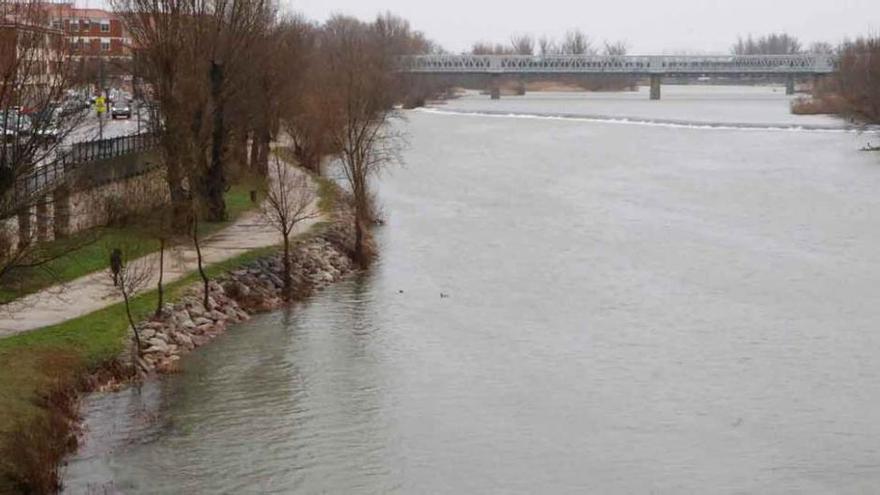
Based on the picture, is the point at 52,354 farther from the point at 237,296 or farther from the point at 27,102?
the point at 237,296

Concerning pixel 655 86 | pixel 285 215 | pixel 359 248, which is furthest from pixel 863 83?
pixel 655 86

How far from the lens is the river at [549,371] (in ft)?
53.9

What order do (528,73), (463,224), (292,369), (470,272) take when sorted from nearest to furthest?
(292,369)
(470,272)
(463,224)
(528,73)

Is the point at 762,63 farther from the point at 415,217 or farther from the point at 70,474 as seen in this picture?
the point at 70,474

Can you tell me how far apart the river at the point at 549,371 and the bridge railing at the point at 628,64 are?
86.4 meters

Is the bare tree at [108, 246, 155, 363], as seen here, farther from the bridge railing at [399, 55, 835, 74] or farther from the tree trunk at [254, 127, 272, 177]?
the bridge railing at [399, 55, 835, 74]

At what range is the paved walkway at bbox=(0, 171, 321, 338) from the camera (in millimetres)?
20656

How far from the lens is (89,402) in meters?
18.4

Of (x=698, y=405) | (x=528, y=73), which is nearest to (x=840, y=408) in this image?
(x=698, y=405)

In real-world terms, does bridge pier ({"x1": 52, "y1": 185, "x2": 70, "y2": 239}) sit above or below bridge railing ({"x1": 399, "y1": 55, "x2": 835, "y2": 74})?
→ below

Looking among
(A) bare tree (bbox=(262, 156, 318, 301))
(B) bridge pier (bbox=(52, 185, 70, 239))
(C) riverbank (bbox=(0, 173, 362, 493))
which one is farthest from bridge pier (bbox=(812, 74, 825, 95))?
(B) bridge pier (bbox=(52, 185, 70, 239))

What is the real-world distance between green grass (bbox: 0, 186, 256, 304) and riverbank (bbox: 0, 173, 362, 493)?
38.5 inches

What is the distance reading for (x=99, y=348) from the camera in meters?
19.8

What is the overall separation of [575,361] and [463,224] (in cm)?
1605
